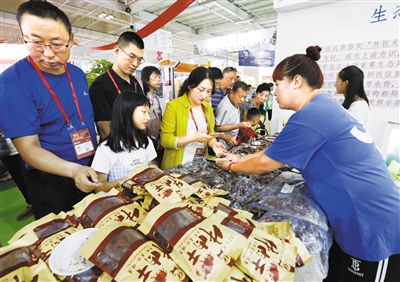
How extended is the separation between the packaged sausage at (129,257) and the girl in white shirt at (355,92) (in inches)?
106

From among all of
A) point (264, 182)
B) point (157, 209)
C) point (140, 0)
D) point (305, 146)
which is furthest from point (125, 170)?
point (140, 0)

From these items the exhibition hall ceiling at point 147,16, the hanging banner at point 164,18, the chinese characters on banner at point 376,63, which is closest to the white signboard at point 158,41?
the hanging banner at point 164,18

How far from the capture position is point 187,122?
186 centimetres

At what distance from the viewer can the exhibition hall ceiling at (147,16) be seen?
6.28 m

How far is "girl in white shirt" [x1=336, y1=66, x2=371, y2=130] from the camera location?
2447 mm

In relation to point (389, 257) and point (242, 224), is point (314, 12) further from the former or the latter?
point (242, 224)

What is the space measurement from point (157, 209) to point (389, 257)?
44.7 inches

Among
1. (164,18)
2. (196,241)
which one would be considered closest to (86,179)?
(196,241)

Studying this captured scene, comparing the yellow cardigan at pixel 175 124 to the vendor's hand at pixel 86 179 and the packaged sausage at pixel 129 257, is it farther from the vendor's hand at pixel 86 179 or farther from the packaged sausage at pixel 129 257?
the packaged sausage at pixel 129 257

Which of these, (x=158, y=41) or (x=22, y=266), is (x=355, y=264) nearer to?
(x=22, y=266)

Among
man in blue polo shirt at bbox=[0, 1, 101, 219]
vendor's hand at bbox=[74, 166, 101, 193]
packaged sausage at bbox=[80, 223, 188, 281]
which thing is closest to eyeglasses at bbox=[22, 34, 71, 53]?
man in blue polo shirt at bbox=[0, 1, 101, 219]

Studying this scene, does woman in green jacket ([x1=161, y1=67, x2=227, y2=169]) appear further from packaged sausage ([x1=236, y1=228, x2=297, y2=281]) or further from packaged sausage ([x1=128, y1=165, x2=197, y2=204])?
packaged sausage ([x1=236, y1=228, x2=297, y2=281])

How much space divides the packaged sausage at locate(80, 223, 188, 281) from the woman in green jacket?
1124 millimetres

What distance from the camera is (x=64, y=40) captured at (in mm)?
1136
